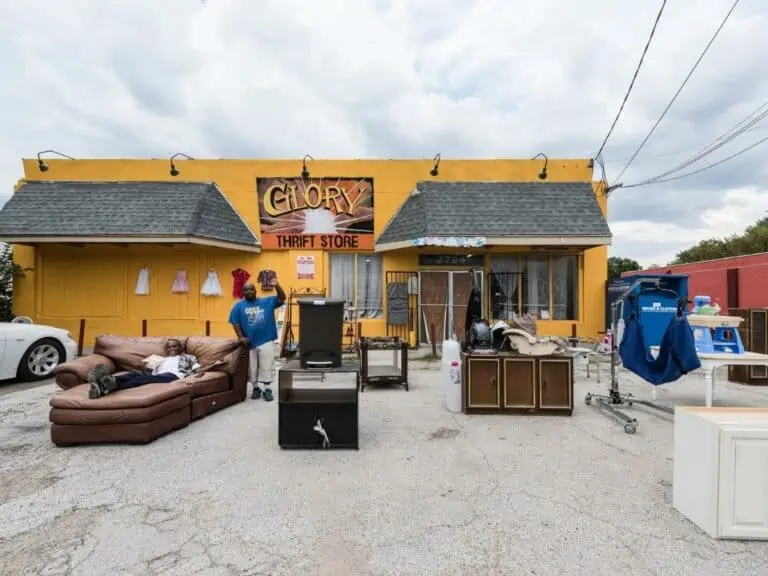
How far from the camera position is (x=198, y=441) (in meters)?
4.84

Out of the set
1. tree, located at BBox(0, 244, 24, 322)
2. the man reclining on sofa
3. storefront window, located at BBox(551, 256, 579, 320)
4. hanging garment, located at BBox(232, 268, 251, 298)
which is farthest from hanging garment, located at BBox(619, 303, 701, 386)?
tree, located at BBox(0, 244, 24, 322)

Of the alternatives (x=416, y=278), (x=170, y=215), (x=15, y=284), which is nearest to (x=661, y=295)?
(x=416, y=278)

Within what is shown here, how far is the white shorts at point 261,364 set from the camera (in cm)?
673

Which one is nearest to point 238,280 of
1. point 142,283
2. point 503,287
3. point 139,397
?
point 142,283

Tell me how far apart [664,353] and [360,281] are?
8.18 metres

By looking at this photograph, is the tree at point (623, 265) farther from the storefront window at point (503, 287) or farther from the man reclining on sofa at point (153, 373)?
the man reclining on sofa at point (153, 373)

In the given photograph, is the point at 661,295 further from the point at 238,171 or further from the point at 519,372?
the point at 238,171

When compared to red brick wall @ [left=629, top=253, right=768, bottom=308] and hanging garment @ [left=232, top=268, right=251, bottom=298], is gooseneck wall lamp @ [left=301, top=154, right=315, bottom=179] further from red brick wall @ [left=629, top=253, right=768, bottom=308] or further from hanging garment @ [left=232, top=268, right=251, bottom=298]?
red brick wall @ [left=629, top=253, right=768, bottom=308]

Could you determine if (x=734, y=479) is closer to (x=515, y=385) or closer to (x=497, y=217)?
(x=515, y=385)

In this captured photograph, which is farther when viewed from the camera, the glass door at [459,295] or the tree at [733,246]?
the tree at [733,246]

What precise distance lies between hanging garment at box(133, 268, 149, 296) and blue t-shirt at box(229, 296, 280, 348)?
6.92 m

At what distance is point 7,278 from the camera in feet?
38.5

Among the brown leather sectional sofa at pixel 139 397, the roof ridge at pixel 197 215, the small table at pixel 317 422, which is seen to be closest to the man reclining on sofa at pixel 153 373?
the brown leather sectional sofa at pixel 139 397

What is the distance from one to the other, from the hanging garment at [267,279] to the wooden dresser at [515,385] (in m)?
7.61
